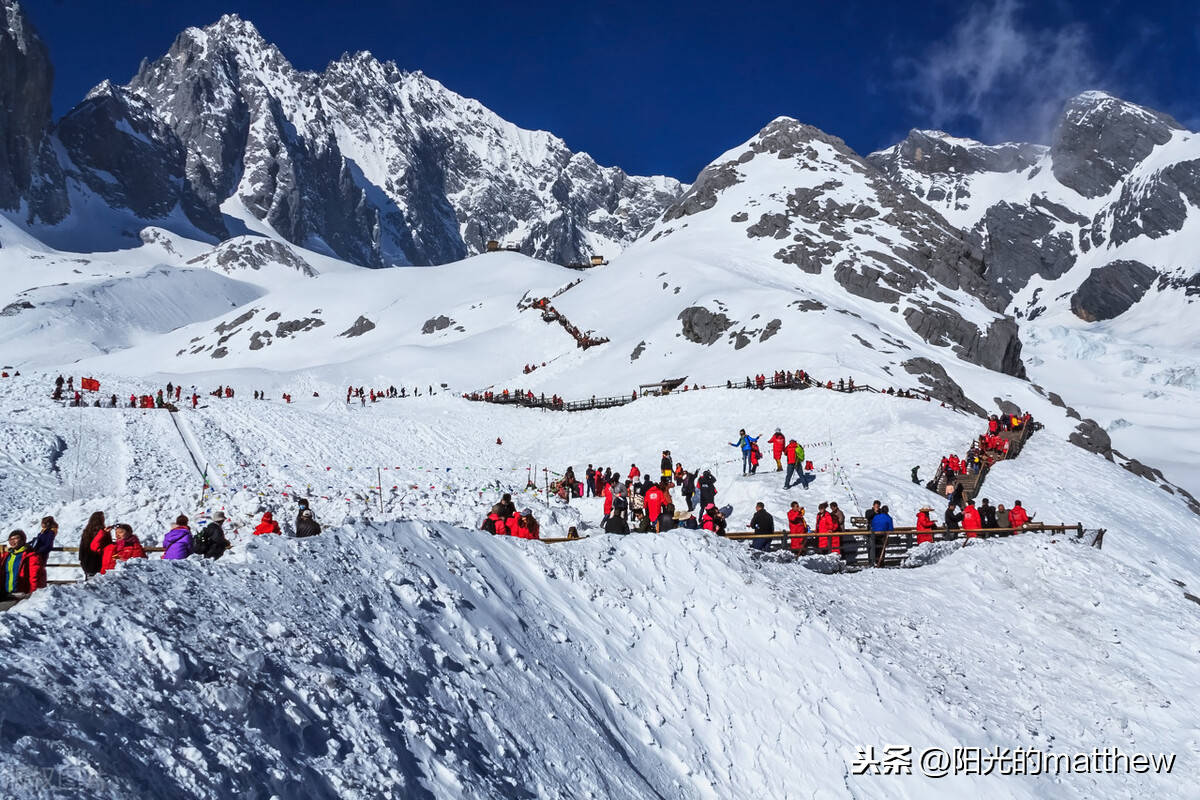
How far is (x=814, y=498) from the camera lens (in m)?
24.0

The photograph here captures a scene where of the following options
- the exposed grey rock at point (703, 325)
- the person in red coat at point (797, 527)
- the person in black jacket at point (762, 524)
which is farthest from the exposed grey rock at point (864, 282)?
the person in black jacket at point (762, 524)

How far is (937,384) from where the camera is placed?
46750mm

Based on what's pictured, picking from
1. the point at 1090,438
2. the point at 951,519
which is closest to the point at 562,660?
the point at 951,519

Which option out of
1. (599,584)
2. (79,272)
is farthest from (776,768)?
(79,272)

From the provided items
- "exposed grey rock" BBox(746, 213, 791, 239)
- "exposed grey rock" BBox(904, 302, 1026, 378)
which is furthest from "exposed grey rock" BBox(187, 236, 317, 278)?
"exposed grey rock" BBox(904, 302, 1026, 378)

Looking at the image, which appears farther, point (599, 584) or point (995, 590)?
point (995, 590)

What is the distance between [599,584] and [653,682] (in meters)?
1.93

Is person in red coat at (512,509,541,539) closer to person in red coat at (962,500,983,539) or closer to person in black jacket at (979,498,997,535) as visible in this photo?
person in red coat at (962,500,983,539)

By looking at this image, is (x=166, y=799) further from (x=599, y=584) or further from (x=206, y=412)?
(x=206, y=412)

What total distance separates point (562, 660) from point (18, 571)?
6.27 m

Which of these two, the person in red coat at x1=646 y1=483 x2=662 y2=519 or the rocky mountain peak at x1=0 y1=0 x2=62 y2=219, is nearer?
the person in red coat at x1=646 y1=483 x2=662 y2=519

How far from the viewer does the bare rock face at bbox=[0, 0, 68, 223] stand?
18762 centimetres

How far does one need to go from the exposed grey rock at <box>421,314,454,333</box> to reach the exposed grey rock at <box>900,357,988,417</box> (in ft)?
161

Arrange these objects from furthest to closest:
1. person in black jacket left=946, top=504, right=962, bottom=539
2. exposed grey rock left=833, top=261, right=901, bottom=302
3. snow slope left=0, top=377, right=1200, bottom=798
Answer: exposed grey rock left=833, top=261, right=901, bottom=302
person in black jacket left=946, top=504, right=962, bottom=539
snow slope left=0, top=377, right=1200, bottom=798
